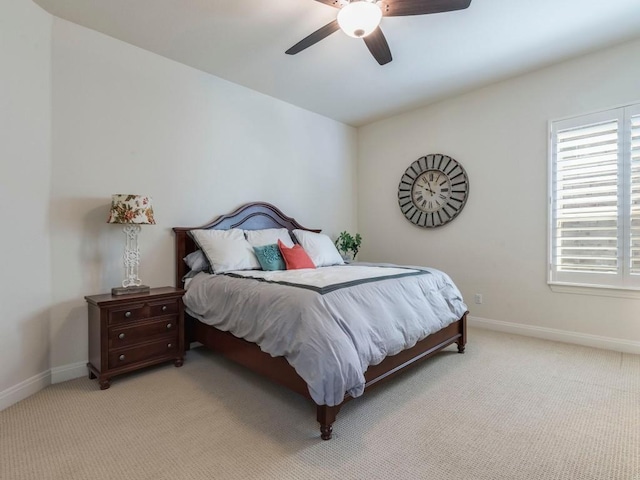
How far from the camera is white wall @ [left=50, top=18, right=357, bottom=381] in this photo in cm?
250

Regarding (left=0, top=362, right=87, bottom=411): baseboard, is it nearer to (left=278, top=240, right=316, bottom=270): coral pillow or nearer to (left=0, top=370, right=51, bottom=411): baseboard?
(left=0, top=370, right=51, bottom=411): baseboard

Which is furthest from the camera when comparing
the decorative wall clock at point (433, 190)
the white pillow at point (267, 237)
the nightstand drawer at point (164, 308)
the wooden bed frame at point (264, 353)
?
the decorative wall clock at point (433, 190)

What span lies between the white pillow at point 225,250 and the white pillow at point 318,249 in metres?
0.66

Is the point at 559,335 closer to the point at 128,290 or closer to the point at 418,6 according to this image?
the point at 418,6

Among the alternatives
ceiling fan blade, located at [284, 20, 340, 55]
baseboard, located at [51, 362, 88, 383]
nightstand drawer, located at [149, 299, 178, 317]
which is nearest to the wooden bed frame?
nightstand drawer, located at [149, 299, 178, 317]

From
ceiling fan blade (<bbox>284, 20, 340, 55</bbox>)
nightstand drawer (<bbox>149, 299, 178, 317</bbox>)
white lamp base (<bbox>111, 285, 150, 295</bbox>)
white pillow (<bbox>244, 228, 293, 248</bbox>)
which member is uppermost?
ceiling fan blade (<bbox>284, 20, 340, 55</bbox>)

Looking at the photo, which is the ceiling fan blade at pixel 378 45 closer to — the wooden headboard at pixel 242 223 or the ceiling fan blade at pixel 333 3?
the ceiling fan blade at pixel 333 3

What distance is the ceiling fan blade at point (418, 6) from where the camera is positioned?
192cm

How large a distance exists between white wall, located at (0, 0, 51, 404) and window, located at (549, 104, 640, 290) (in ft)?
14.9

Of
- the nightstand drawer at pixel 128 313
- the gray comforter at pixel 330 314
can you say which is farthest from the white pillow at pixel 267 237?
the nightstand drawer at pixel 128 313

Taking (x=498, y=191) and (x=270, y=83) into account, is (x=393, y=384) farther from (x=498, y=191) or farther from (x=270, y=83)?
(x=270, y=83)

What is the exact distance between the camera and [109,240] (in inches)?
107

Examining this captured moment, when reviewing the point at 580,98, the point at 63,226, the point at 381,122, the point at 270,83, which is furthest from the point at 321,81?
the point at 63,226

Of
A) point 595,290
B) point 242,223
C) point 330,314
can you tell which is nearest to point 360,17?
point 330,314
